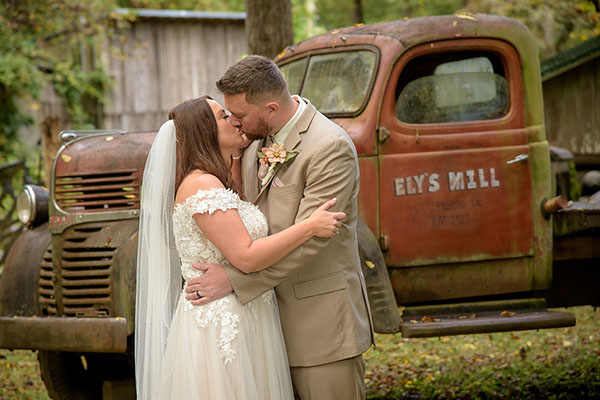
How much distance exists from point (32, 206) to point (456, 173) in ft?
8.97

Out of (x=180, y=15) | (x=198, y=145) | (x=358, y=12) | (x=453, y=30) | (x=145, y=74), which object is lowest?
(x=198, y=145)

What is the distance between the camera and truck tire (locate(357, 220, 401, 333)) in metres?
4.12

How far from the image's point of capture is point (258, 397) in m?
3.14

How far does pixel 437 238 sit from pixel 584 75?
3.89 metres

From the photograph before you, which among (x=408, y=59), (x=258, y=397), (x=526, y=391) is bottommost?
(x=526, y=391)

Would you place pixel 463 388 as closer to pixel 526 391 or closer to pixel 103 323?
pixel 526 391

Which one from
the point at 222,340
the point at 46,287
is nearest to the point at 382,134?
the point at 222,340

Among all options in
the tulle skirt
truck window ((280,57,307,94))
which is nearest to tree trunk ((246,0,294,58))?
truck window ((280,57,307,94))

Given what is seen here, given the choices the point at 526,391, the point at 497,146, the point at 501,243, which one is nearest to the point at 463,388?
the point at 526,391

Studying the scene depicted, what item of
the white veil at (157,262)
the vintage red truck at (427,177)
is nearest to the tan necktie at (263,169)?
the white veil at (157,262)

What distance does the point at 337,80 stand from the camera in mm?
4758

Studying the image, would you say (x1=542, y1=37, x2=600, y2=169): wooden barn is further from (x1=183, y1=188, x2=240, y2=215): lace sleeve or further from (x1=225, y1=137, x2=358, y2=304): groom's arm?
(x1=183, y1=188, x2=240, y2=215): lace sleeve

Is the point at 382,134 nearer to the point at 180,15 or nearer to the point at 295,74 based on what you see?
the point at 295,74

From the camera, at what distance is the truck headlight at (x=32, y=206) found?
196 inches
